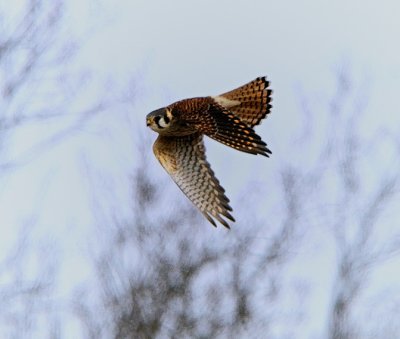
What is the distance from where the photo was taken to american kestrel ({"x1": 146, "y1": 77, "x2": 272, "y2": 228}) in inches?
629

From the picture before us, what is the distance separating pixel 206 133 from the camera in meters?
16.2

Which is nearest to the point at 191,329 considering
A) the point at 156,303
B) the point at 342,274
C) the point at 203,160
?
the point at 156,303

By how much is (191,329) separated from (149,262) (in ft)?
2.50

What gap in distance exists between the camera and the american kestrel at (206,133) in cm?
1597

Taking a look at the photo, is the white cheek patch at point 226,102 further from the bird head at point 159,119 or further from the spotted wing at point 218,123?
the bird head at point 159,119

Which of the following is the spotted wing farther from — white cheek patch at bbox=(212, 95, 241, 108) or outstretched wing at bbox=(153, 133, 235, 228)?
outstretched wing at bbox=(153, 133, 235, 228)

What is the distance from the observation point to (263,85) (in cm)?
1664

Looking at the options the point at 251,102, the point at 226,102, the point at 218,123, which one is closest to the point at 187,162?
the point at 226,102

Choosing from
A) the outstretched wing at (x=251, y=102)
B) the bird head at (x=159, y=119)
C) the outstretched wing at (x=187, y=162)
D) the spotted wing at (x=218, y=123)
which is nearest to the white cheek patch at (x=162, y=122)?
the bird head at (x=159, y=119)

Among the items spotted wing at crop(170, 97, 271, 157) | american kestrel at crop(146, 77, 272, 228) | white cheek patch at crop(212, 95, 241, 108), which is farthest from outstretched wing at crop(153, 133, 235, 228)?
spotted wing at crop(170, 97, 271, 157)

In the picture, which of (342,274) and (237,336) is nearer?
(237,336)

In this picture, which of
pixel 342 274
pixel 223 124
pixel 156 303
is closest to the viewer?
pixel 223 124

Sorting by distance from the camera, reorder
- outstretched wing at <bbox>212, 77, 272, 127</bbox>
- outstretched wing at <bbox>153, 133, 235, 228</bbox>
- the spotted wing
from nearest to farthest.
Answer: the spotted wing → outstretched wing at <bbox>212, 77, 272, 127</bbox> → outstretched wing at <bbox>153, 133, 235, 228</bbox>

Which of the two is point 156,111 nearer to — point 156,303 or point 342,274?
point 156,303
